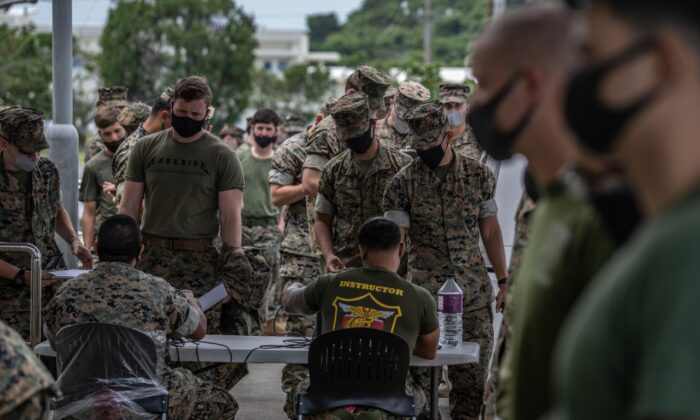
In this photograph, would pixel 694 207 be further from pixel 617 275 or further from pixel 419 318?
pixel 419 318

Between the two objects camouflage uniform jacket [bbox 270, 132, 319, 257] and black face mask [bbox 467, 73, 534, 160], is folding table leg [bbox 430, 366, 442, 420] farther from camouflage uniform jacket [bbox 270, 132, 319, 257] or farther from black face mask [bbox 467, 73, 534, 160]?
black face mask [bbox 467, 73, 534, 160]

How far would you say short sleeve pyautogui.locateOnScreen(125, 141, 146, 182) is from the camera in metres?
6.80

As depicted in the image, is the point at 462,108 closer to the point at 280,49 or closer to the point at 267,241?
the point at 267,241

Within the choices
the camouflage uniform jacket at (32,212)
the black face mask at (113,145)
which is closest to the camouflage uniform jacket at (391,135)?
the black face mask at (113,145)

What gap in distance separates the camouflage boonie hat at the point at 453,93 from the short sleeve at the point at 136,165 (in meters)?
3.17

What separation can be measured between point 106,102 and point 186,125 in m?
3.34

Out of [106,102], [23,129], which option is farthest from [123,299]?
[106,102]

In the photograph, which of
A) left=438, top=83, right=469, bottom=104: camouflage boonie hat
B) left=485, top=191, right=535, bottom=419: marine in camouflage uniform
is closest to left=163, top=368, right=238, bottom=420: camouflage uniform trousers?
left=485, top=191, right=535, bottom=419: marine in camouflage uniform

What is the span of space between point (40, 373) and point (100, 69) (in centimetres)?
4886

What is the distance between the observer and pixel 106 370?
498 centimetres

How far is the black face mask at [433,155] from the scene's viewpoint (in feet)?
21.5

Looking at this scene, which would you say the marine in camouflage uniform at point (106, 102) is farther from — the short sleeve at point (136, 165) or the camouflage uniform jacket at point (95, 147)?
the short sleeve at point (136, 165)

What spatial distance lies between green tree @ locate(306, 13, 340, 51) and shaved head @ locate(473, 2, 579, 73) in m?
124

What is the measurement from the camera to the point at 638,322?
1566 millimetres
